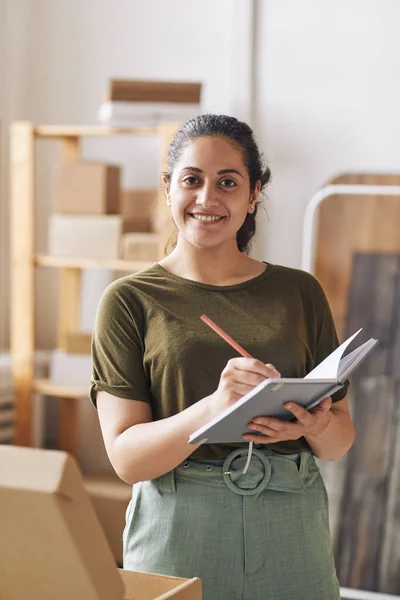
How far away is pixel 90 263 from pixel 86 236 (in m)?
0.10

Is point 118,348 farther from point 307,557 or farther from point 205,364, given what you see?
point 307,557

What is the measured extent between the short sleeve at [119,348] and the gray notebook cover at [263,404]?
212 millimetres

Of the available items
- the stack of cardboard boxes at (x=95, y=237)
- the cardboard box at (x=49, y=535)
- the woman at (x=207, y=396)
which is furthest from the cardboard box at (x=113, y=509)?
the cardboard box at (x=49, y=535)

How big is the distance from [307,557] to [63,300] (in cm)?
222

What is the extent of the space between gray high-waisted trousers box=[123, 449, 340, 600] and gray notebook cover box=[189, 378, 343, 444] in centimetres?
13

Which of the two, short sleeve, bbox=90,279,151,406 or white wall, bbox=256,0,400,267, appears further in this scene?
white wall, bbox=256,0,400,267

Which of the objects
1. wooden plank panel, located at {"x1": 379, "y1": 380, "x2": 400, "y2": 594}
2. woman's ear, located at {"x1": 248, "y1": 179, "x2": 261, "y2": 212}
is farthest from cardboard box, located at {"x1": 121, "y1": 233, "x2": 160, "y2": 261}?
woman's ear, located at {"x1": 248, "y1": 179, "x2": 261, "y2": 212}

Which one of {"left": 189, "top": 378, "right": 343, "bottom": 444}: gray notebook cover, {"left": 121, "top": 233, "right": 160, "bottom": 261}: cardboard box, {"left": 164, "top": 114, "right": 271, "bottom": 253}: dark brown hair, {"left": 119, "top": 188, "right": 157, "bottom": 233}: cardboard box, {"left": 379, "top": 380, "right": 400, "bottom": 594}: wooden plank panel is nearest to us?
{"left": 189, "top": 378, "right": 343, "bottom": 444}: gray notebook cover

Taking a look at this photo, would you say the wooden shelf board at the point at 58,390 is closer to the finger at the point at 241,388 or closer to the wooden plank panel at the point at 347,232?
the wooden plank panel at the point at 347,232

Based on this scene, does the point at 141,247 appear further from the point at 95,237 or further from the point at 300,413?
the point at 300,413

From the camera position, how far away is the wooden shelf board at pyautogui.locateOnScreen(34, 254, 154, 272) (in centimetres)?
303

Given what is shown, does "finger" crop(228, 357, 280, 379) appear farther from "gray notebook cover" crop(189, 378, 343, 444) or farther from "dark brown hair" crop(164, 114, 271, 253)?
"dark brown hair" crop(164, 114, 271, 253)

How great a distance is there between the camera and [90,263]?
3.10 meters

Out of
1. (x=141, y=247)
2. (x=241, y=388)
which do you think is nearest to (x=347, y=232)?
(x=141, y=247)
